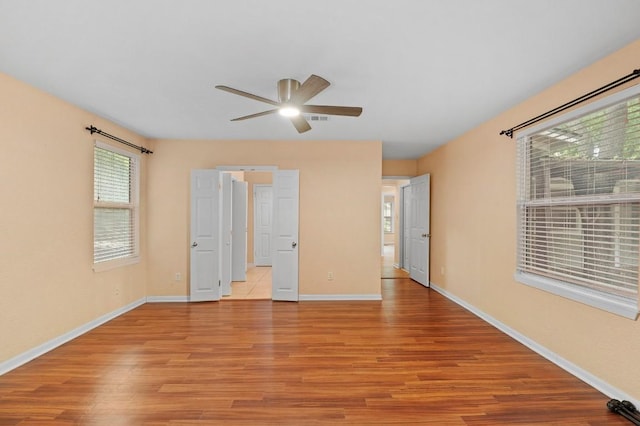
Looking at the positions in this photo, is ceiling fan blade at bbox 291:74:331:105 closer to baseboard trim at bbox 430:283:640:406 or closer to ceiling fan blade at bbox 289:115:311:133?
ceiling fan blade at bbox 289:115:311:133

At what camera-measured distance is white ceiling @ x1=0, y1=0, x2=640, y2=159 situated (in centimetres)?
170

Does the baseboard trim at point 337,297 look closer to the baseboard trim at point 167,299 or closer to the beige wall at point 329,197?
the beige wall at point 329,197

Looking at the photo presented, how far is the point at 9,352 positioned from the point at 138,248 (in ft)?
6.50

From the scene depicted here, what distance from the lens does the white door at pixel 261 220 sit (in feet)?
24.2

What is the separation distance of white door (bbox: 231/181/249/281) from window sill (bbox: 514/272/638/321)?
459 cm

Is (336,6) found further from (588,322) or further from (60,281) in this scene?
(60,281)

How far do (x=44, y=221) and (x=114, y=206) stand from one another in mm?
1050

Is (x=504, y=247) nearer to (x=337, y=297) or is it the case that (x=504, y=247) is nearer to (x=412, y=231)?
(x=337, y=297)

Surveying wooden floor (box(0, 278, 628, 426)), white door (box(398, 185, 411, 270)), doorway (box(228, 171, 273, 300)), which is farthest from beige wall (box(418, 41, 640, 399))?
doorway (box(228, 171, 273, 300))

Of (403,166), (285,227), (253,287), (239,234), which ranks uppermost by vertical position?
(403,166)

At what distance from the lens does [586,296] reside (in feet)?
7.68

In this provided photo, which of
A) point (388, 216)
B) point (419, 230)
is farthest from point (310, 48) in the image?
point (388, 216)

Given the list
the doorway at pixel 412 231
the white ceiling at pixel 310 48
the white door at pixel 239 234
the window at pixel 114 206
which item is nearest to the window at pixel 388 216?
the doorway at pixel 412 231

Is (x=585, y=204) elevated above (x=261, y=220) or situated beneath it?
elevated above
